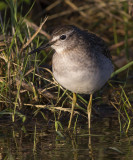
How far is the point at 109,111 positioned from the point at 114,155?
208cm

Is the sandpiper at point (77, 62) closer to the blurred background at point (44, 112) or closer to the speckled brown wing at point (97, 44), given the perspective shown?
the speckled brown wing at point (97, 44)

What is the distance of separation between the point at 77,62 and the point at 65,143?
1.06m

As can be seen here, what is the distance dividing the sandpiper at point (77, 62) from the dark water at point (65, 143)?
378 mm

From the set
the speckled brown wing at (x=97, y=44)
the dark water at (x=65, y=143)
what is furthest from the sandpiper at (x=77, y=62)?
the dark water at (x=65, y=143)

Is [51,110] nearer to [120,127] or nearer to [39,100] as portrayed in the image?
[39,100]

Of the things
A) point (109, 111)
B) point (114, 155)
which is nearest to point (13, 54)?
point (109, 111)

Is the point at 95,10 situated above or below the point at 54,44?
above

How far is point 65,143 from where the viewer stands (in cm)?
499

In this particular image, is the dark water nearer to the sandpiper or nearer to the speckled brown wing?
the sandpiper

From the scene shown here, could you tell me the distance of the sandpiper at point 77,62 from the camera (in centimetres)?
522

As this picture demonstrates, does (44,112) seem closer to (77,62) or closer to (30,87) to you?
(30,87)

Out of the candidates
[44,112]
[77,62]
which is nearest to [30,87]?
[44,112]

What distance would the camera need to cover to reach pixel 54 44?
5520mm

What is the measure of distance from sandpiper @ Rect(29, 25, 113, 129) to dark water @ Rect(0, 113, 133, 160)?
378 millimetres
